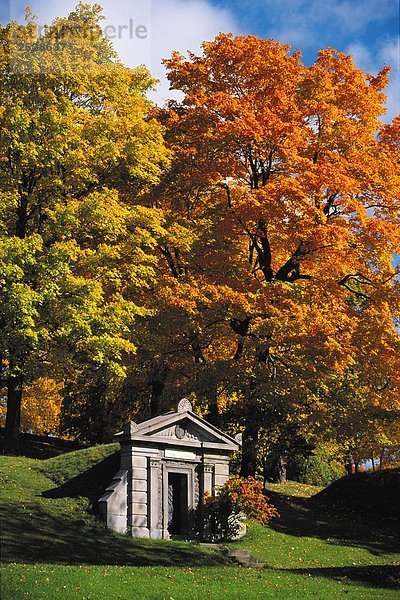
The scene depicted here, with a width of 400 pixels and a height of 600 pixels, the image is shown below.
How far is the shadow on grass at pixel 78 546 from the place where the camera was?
22250mm

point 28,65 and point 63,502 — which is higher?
point 28,65

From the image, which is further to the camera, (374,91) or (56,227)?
(374,91)

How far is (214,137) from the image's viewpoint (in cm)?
3691

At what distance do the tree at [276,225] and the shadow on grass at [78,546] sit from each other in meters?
9.35

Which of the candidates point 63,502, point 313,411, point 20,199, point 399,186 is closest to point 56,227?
point 20,199

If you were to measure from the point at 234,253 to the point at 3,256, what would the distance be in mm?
11258

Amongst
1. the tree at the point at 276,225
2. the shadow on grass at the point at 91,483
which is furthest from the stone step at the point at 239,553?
the tree at the point at 276,225

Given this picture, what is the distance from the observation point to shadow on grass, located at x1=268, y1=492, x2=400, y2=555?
33.3 m

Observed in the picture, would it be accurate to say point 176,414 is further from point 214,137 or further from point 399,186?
point 399,186

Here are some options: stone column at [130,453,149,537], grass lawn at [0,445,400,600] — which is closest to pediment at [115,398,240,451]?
stone column at [130,453,149,537]

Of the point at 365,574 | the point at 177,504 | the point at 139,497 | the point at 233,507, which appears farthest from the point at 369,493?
the point at 139,497

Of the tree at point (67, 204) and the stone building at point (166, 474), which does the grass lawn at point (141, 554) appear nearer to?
the stone building at point (166, 474)

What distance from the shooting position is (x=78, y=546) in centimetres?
2391

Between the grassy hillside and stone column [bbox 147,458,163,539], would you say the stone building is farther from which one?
the grassy hillside
